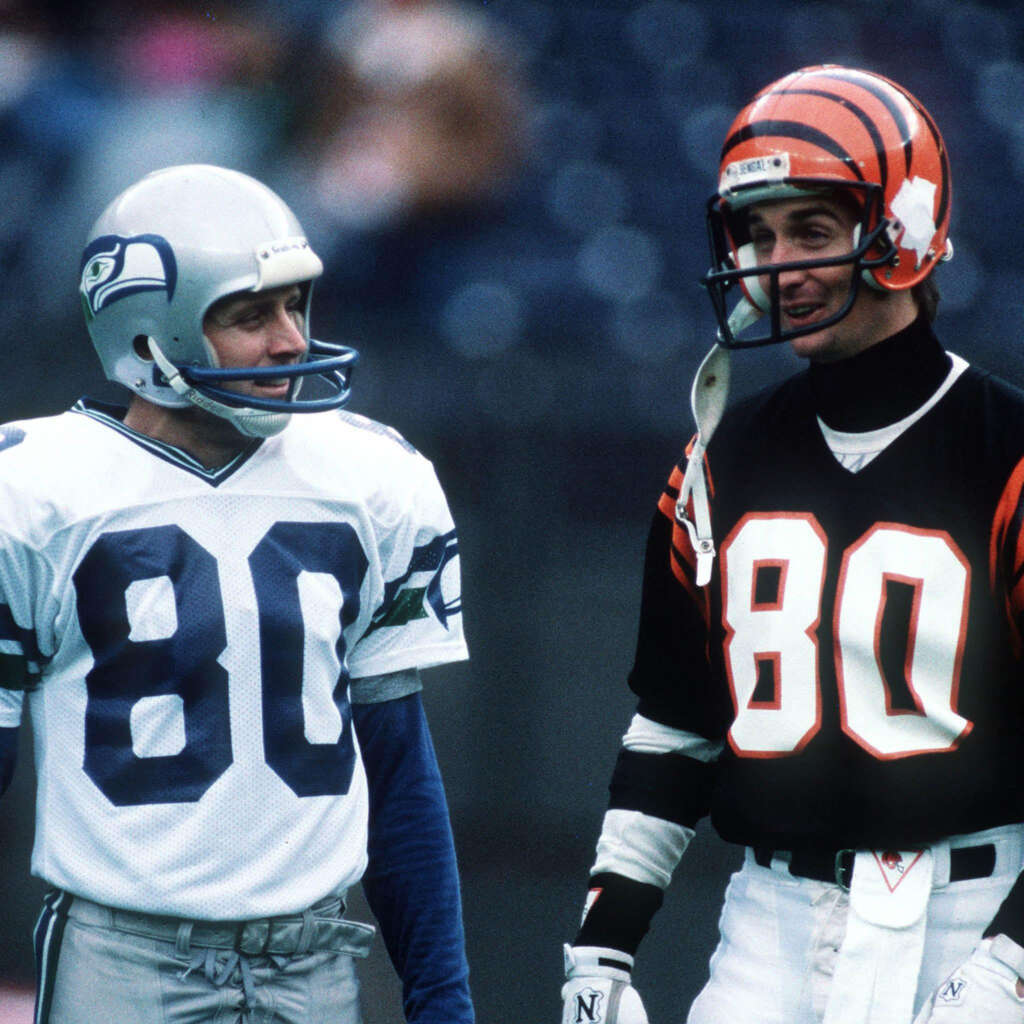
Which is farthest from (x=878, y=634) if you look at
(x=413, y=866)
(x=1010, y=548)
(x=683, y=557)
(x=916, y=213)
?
(x=413, y=866)

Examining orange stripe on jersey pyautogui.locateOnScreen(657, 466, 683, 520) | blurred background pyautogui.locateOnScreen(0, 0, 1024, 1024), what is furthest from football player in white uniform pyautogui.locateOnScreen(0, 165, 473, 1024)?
blurred background pyautogui.locateOnScreen(0, 0, 1024, 1024)

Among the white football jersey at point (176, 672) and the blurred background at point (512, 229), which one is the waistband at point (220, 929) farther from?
the blurred background at point (512, 229)

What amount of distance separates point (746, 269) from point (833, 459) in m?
0.21

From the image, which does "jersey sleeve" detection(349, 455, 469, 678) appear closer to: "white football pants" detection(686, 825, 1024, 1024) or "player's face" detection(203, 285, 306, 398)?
"player's face" detection(203, 285, 306, 398)

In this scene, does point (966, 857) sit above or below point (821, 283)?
below

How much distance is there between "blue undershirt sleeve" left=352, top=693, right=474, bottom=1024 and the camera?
1663mm

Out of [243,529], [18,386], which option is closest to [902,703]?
[243,529]

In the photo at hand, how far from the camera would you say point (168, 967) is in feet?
5.02

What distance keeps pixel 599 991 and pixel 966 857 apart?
1.30 feet

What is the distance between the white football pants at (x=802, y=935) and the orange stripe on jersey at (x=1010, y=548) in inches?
8.5

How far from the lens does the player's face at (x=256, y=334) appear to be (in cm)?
167

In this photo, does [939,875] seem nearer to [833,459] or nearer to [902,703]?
[902,703]

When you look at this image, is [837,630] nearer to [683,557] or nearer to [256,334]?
[683,557]

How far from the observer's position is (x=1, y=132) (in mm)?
4027
